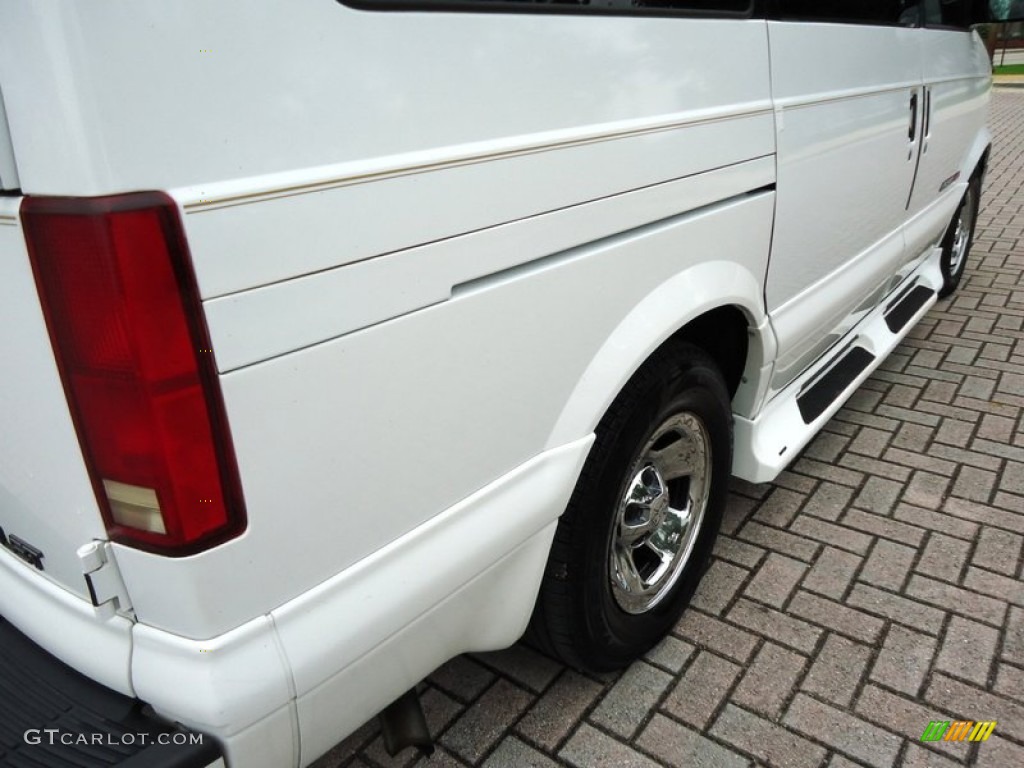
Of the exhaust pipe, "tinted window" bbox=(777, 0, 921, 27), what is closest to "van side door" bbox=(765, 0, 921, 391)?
"tinted window" bbox=(777, 0, 921, 27)

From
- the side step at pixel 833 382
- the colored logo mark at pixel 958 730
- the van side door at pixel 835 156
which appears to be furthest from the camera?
the side step at pixel 833 382

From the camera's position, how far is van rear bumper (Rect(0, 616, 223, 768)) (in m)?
1.11

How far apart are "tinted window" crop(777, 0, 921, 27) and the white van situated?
25cm

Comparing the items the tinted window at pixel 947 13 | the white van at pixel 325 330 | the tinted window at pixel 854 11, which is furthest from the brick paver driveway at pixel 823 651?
the tinted window at pixel 947 13

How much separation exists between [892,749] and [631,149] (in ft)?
5.15

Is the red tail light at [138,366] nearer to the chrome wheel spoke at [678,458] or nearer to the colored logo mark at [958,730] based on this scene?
the chrome wheel spoke at [678,458]

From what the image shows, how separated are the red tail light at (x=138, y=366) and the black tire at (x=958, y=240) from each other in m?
4.64

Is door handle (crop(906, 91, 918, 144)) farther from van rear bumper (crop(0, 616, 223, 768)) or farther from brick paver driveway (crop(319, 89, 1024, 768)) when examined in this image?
van rear bumper (crop(0, 616, 223, 768))

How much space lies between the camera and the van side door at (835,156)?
2.17 m

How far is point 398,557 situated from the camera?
1314 millimetres

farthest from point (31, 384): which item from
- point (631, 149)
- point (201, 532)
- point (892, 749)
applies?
point (892, 749)

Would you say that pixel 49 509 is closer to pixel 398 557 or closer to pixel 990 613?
pixel 398 557

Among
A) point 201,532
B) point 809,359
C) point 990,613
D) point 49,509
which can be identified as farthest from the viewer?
point 809,359

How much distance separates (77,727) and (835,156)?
243 cm
